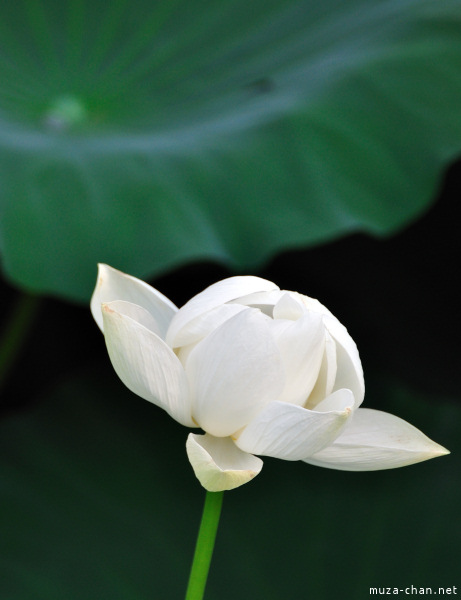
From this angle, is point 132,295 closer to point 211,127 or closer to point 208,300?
point 208,300

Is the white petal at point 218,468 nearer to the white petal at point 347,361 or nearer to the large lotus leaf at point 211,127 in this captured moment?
the white petal at point 347,361

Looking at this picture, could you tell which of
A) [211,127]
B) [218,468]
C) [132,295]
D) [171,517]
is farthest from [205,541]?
[211,127]

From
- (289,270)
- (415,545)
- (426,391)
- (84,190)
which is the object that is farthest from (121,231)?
(426,391)

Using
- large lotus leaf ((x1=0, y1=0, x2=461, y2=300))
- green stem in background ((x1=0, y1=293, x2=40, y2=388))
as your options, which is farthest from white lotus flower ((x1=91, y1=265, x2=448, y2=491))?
green stem in background ((x1=0, y1=293, x2=40, y2=388))

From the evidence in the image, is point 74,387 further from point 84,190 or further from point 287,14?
point 287,14

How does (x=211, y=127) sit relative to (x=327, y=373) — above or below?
above

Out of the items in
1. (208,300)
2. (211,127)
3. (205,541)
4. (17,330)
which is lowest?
(205,541)

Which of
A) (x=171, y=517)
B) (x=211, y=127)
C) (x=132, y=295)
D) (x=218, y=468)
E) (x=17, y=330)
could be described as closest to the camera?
(x=218, y=468)
